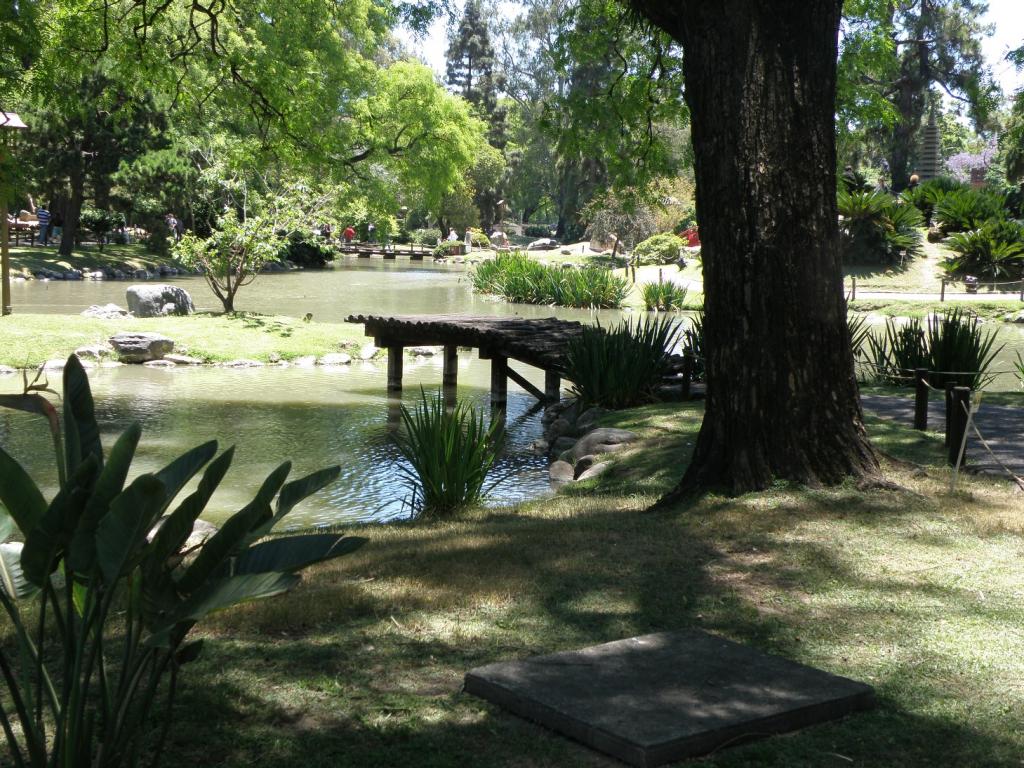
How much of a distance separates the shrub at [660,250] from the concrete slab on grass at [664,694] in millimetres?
37800

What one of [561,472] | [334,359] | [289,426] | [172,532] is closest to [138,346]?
[334,359]

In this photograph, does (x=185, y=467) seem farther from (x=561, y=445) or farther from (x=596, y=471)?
(x=561, y=445)

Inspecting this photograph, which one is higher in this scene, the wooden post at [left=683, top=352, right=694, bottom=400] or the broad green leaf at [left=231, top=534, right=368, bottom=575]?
the broad green leaf at [left=231, top=534, right=368, bottom=575]

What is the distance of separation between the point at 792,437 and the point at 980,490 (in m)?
1.46

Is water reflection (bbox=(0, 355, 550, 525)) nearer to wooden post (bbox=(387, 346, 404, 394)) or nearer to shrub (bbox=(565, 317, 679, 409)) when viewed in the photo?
wooden post (bbox=(387, 346, 404, 394))

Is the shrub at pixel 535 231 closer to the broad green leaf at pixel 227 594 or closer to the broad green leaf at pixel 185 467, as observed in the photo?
the broad green leaf at pixel 185 467

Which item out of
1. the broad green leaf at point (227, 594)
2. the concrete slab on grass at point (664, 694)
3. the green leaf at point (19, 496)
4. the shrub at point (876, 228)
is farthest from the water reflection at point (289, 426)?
the shrub at point (876, 228)

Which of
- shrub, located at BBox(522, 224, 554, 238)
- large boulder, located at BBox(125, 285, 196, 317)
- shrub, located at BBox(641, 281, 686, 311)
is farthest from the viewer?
shrub, located at BBox(522, 224, 554, 238)

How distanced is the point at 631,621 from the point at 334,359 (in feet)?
51.4

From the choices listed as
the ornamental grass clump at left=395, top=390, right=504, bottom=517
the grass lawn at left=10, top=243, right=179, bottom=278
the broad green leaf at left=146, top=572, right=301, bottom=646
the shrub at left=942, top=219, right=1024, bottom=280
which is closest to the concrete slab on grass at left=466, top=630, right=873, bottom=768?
the broad green leaf at left=146, top=572, right=301, bottom=646

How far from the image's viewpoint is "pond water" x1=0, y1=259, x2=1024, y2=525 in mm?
10305

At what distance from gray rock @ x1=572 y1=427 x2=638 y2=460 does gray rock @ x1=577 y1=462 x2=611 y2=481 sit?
0.37 metres

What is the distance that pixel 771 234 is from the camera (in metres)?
6.28

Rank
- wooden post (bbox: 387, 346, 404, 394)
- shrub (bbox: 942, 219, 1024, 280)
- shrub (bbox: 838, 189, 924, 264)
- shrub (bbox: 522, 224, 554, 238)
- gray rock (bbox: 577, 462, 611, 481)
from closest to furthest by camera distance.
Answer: gray rock (bbox: 577, 462, 611, 481)
wooden post (bbox: 387, 346, 404, 394)
shrub (bbox: 942, 219, 1024, 280)
shrub (bbox: 838, 189, 924, 264)
shrub (bbox: 522, 224, 554, 238)
